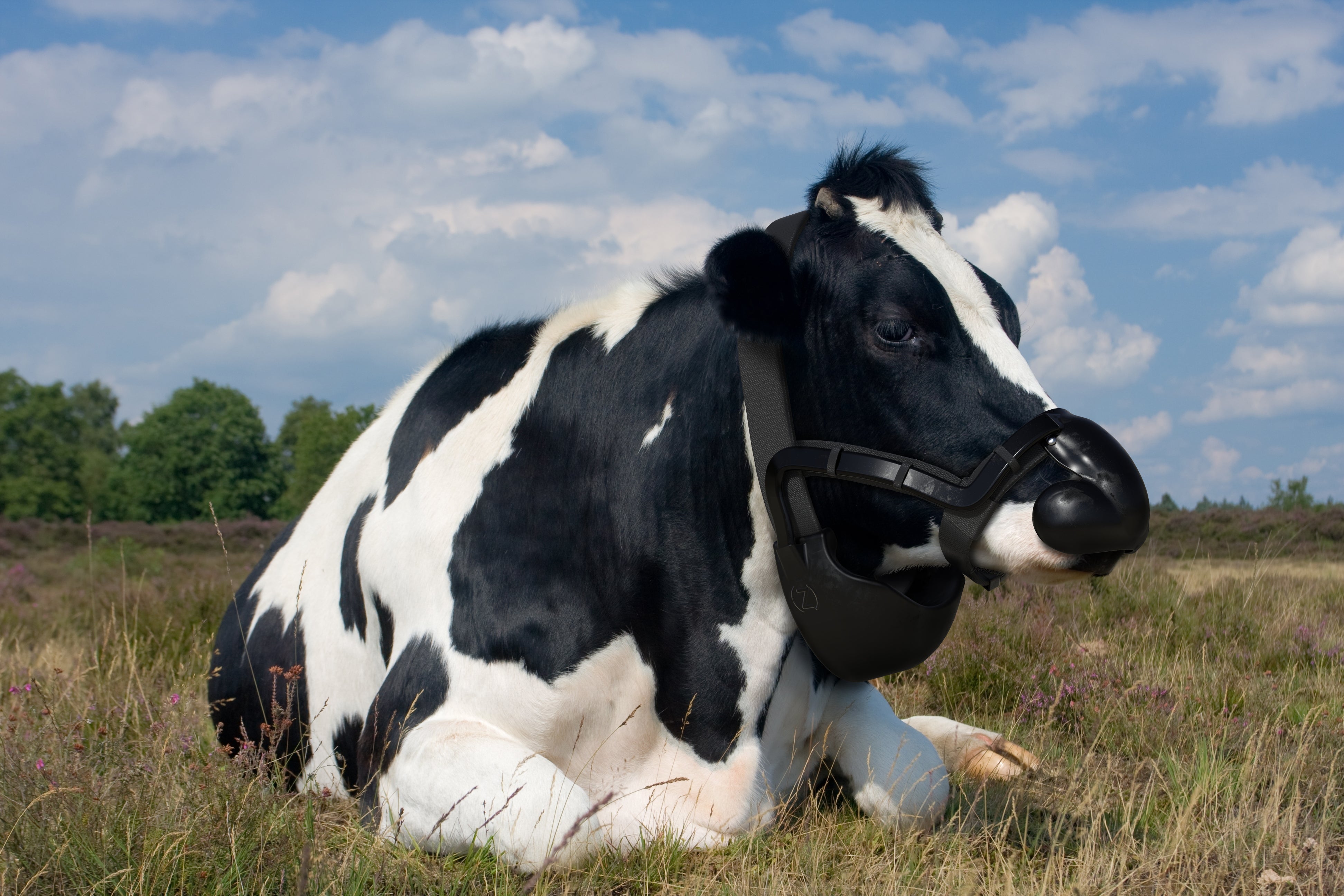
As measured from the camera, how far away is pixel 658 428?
117 inches

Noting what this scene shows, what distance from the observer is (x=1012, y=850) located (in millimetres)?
3002

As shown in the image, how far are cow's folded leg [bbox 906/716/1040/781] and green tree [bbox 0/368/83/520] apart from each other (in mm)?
62008

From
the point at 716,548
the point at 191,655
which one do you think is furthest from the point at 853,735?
the point at 191,655

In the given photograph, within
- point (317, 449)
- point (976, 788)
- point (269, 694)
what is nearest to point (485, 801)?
point (269, 694)

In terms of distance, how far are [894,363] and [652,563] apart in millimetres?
920

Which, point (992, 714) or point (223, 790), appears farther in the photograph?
point (992, 714)

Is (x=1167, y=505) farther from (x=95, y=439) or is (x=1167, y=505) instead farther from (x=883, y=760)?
(x=95, y=439)

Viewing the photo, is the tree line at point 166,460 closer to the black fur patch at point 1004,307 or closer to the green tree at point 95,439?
the green tree at point 95,439

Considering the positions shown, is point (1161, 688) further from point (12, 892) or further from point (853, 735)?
point (12, 892)

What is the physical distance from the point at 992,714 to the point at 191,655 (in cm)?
504

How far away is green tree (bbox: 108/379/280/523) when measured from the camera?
2419 inches

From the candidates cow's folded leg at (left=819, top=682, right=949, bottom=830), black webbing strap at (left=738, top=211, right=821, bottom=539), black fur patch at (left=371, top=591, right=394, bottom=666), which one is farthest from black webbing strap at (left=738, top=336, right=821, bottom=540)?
black fur patch at (left=371, top=591, right=394, bottom=666)

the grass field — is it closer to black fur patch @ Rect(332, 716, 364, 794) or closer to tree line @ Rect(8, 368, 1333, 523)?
black fur patch @ Rect(332, 716, 364, 794)

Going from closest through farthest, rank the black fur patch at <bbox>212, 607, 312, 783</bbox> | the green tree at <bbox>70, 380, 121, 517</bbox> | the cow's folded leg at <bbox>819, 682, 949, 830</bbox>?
the cow's folded leg at <bbox>819, 682, 949, 830</bbox> → the black fur patch at <bbox>212, 607, 312, 783</bbox> → the green tree at <bbox>70, 380, 121, 517</bbox>
